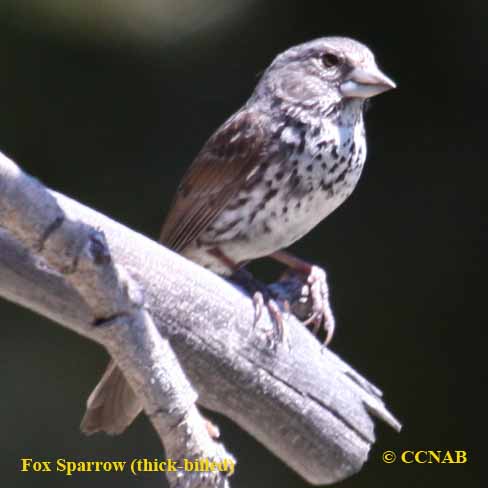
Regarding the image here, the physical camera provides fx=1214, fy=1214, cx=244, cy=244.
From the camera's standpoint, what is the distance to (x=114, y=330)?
1737 mm

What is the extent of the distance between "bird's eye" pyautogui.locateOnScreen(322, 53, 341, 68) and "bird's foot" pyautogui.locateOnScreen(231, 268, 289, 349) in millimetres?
538

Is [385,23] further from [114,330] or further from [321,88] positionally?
[114,330]

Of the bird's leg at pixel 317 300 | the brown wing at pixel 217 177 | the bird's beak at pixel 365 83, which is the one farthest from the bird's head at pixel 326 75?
the bird's leg at pixel 317 300

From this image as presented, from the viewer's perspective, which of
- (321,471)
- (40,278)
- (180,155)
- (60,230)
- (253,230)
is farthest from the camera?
(180,155)

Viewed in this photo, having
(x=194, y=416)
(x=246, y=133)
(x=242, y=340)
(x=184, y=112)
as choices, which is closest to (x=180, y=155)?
(x=184, y=112)

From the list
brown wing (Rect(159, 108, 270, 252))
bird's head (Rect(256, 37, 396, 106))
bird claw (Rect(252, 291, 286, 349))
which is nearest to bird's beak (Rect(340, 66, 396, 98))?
bird's head (Rect(256, 37, 396, 106))

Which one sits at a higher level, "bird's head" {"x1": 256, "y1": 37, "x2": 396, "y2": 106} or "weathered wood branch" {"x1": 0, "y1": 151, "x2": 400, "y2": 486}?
"bird's head" {"x1": 256, "y1": 37, "x2": 396, "y2": 106}

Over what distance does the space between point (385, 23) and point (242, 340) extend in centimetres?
175

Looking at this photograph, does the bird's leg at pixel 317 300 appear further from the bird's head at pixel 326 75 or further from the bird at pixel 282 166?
the bird's head at pixel 326 75

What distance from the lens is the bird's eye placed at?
277 centimetres

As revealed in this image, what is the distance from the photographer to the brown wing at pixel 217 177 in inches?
105

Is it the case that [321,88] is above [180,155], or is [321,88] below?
above

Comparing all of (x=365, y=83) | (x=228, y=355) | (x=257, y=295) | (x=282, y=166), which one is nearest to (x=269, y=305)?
(x=257, y=295)

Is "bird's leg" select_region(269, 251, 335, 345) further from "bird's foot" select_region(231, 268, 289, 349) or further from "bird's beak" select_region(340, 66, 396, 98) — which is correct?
"bird's beak" select_region(340, 66, 396, 98)
